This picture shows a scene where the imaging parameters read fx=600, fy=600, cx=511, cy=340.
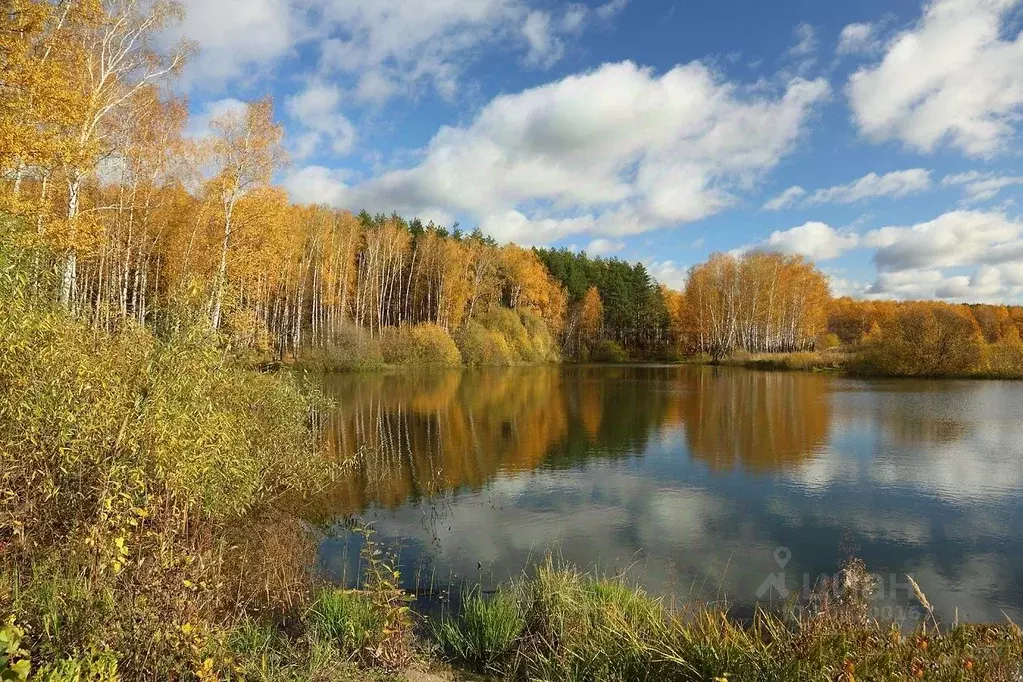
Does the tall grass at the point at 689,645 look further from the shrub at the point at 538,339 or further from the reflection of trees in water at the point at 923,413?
the shrub at the point at 538,339

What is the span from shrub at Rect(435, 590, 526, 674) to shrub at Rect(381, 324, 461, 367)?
167 feet

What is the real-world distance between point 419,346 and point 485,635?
5225 centimetres

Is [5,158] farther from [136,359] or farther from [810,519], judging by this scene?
[810,519]

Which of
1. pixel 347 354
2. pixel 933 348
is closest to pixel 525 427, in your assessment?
pixel 347 354

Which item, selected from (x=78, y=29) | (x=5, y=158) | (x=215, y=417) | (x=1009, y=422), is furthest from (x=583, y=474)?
(x=1009, y=422)

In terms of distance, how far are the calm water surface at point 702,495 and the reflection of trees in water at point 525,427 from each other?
0.13 m

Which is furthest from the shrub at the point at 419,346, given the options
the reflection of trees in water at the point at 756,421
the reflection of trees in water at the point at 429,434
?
the reflection of trees in water at the point at 756,421

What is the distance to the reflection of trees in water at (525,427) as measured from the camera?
17250mm

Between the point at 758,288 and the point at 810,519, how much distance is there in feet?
213

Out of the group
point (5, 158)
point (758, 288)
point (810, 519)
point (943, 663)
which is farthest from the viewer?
point (758, 288)

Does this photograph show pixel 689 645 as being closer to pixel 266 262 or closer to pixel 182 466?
pixel 182 466

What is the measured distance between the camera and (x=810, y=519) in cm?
1298

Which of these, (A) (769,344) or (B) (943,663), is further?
(A) (769,344)

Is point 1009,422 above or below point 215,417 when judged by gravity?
below
